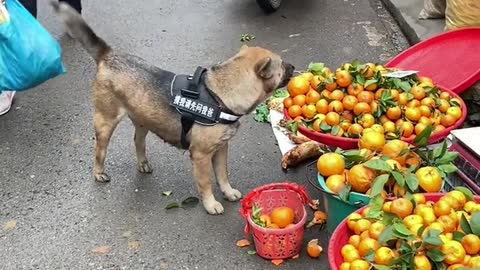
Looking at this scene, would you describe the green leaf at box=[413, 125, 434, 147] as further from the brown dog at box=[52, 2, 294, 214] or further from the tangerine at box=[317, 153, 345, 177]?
the brown dog at box=[52, 2, 294, 214]

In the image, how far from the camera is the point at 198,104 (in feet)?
12.7

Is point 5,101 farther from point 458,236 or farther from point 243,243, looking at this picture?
point 458,236

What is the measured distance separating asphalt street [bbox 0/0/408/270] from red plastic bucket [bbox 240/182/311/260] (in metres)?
0.08

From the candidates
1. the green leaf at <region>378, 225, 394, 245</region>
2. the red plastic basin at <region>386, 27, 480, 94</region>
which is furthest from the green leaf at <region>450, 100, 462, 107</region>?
the green leaf at <region>378, 225, 394, 245</region>

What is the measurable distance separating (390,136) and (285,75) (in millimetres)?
714

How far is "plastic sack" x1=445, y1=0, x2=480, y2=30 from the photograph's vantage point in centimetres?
502

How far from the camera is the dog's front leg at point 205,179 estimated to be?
3.97 meters

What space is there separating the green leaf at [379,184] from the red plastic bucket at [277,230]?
586 millimetres

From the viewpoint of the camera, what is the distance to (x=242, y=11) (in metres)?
7.64

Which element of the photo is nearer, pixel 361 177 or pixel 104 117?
pixel 361 177

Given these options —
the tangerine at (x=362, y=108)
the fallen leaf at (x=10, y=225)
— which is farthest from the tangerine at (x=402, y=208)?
the fallen leaf at (x=10, y=225)

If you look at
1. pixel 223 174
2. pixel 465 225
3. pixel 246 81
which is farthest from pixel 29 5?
pixel 465 225

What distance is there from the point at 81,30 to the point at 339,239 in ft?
6.92

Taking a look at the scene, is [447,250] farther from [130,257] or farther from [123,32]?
[123,32]
